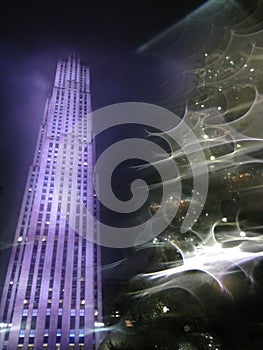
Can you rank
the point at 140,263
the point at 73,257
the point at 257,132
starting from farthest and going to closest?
the point at 73,257
the point at 140,263
the point at 257,132

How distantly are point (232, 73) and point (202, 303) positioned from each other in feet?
14.6

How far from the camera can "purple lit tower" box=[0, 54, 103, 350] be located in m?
39.6

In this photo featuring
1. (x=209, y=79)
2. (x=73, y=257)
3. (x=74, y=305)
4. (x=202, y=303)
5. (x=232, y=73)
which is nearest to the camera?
(x=202, y=303)

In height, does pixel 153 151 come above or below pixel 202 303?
above

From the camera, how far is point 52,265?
4609 cm

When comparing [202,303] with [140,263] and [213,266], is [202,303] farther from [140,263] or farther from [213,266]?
[140,263]

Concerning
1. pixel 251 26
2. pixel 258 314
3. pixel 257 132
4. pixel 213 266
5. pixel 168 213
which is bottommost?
pixel 258 314

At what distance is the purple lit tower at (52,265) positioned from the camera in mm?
39562

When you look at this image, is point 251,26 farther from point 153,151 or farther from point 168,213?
point 168,213

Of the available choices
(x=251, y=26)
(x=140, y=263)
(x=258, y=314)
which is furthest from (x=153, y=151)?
(x=258, y=314)

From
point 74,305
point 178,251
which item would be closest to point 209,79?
point 178,251

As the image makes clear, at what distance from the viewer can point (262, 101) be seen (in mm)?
4543

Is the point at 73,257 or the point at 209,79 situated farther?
the point at 73,257

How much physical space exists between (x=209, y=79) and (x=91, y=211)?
51.3 metres
